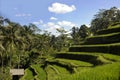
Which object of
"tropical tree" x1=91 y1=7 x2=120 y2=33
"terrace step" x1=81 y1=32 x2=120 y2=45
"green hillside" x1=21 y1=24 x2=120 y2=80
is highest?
"tropical tree" x1=91 y1=7 x2=120 y2=33

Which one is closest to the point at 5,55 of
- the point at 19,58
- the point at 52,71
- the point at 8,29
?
the point at 19,58

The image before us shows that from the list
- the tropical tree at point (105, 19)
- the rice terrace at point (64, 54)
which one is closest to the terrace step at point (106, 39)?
the rice terrace at point (64, 54)

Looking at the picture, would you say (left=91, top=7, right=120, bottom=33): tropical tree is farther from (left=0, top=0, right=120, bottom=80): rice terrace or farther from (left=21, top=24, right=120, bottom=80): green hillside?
(left=21, top=24, right=120, bottom=80): green hillside

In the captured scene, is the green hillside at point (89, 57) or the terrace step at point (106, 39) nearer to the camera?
the green hillside at point (89, 57)

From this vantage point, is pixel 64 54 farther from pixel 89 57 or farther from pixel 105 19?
pixel 105 19

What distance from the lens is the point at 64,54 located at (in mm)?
33469

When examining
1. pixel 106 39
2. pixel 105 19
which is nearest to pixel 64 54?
pixel 106 39

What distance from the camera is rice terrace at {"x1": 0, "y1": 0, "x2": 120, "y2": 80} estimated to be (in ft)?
43.2

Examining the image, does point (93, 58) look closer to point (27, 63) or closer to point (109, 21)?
point (27, 63)

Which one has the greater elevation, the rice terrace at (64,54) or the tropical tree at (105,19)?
the tropical tree at (105,19)

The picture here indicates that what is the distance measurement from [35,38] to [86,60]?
31.2 m

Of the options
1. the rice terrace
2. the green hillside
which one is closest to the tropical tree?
the rice terrace

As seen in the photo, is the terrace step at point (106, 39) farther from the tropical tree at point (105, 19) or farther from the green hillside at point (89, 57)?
the tropical tree at point (105, 19)

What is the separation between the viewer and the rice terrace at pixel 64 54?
518 inches
